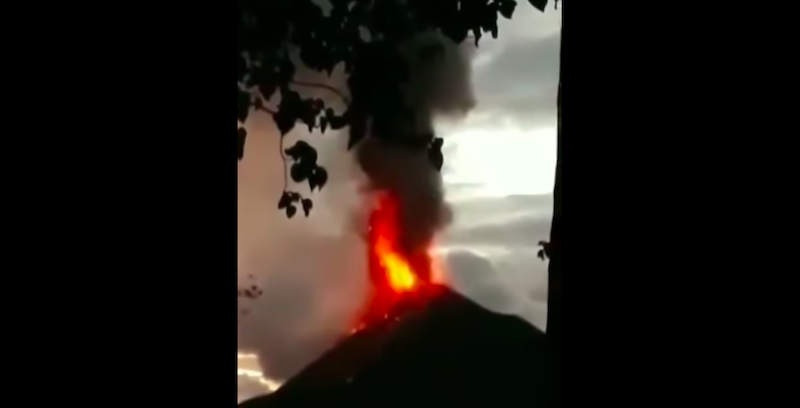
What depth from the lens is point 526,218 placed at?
1182 millimetres

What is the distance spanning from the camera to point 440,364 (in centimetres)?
113

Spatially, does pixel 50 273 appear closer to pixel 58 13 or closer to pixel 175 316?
pixel 175 316

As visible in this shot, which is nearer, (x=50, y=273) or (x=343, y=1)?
(x=50, y=273)

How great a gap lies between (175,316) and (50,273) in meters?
0.18

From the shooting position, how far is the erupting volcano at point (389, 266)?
114 cm

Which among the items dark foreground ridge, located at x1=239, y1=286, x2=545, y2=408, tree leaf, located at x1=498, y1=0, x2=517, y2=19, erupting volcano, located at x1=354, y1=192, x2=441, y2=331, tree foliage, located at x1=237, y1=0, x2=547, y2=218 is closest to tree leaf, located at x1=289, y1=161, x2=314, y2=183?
tree foliage, located at x1=237, y1=0, x2=547, y2=218

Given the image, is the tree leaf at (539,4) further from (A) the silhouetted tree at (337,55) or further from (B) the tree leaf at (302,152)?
(B) the tree leaf at (302,152)

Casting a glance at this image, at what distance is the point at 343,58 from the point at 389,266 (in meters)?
0.32

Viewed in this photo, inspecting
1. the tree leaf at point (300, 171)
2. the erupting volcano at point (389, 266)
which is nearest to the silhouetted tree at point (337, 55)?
the tree leaf at point (300, 171)

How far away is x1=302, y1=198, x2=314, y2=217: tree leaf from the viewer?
3.80 ft

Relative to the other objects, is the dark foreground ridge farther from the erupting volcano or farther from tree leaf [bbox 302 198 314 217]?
tree leaf [bbox 302 198 314 217]

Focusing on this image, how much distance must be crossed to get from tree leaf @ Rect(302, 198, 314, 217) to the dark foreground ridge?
7.7 inches

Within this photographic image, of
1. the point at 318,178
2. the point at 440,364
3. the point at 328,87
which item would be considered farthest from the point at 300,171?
the point at 440,364

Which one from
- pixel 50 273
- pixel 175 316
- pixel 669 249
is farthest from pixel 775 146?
pixel 50 273
